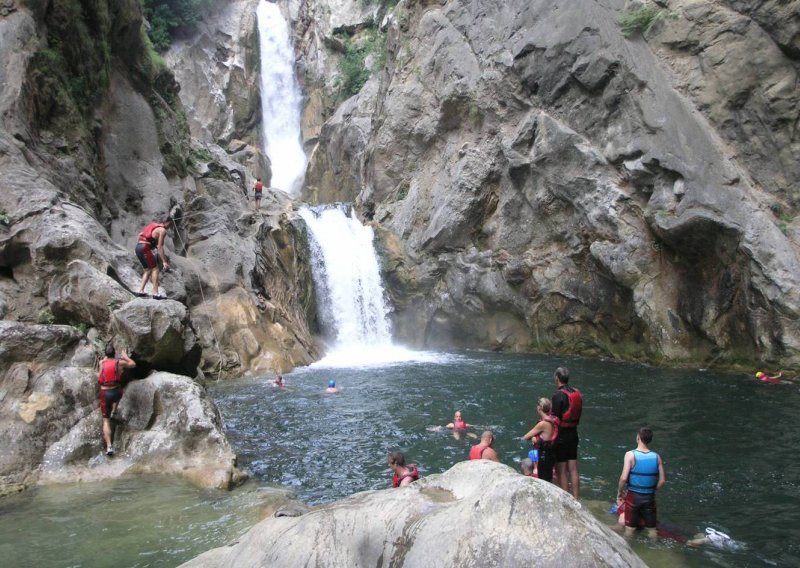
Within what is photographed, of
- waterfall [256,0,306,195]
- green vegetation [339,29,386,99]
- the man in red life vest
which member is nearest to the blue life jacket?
the man in red life vest

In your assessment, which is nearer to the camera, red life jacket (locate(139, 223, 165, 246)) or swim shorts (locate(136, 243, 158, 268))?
swim shorts (locate(136, 243, 158, 268))

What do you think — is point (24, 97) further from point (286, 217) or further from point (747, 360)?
point (747, 360)

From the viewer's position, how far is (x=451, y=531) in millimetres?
3811

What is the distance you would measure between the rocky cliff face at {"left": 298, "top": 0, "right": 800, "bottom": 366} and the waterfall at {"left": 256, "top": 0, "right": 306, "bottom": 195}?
17.5 m

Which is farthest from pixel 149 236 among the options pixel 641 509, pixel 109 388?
pixel 641 509

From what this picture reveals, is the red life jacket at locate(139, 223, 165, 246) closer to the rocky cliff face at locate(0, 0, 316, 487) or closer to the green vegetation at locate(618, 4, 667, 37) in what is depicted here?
the rocky cliff face at locate(0, 0, 316, 487)

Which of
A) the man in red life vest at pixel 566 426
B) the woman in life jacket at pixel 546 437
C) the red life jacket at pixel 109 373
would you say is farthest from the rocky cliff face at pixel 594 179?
the red life jacket at pixel 109 373

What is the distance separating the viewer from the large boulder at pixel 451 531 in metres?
3.55

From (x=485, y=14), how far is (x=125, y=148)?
1806 cm

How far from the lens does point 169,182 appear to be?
2245 cm

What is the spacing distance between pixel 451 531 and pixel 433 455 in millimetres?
7356

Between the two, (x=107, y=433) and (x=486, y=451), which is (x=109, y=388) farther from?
(x=486, y=451)

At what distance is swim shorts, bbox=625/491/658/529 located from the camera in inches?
278

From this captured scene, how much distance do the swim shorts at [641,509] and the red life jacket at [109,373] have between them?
8.21 meters
